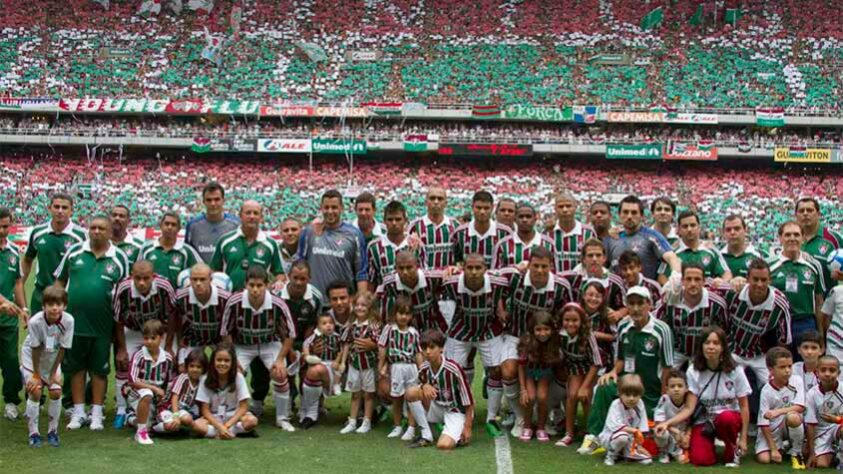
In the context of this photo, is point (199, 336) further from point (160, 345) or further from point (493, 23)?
point (493, 23)

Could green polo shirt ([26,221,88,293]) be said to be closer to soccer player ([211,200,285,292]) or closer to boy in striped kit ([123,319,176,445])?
soccer player ([211,200,285,292])

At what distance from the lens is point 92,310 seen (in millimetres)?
8891

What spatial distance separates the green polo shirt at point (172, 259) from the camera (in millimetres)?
9359

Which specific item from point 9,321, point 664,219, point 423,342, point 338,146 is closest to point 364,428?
point 423,342

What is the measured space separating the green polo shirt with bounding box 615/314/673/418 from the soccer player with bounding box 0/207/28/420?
5.46m

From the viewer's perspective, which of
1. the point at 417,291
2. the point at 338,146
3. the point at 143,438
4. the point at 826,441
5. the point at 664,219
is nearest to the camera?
the point at 826,441

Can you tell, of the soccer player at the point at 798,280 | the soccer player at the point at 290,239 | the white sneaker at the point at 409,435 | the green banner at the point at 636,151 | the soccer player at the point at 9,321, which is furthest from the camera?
the green banner at the point at 636,151

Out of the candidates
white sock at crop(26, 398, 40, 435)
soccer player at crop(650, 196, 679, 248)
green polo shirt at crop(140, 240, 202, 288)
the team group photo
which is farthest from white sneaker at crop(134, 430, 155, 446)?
soccer player at crop(650, 196, 679, 248)

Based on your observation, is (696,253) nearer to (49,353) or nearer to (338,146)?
(49,353)

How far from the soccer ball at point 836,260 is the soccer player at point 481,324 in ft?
9.60

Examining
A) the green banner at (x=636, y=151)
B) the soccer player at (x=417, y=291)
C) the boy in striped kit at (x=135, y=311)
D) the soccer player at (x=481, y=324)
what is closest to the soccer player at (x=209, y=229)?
the boy in striped kit at (x=135, y=311)

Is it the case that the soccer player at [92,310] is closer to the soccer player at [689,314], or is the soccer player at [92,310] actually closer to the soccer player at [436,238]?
the soccer player at [436,238]

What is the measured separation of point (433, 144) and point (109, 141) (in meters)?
14.6

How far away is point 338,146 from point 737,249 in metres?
34.5
